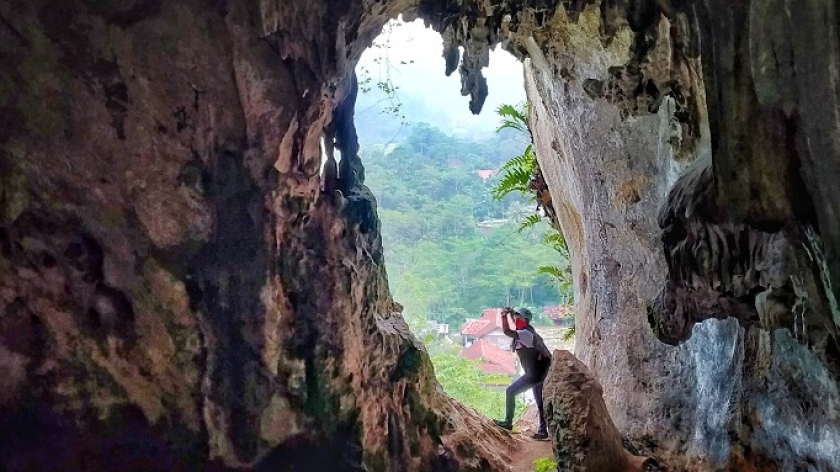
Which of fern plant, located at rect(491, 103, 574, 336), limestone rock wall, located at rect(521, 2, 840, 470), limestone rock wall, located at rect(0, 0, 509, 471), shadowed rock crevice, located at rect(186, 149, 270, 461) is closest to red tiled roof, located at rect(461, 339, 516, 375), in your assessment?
fern plant, located at rect(491, 103, 574, 336)

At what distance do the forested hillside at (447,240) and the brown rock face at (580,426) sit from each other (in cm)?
1155

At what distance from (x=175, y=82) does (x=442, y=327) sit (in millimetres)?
14649

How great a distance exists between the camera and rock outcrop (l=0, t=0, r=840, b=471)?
10.3 feet

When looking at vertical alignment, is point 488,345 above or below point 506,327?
below

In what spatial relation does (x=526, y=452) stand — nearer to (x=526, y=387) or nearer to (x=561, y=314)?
(x=526, y=387)

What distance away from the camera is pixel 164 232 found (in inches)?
169

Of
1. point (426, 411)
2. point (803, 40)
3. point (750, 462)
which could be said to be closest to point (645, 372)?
point (750, 462)

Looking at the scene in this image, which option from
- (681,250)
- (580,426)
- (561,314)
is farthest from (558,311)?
(681,250)

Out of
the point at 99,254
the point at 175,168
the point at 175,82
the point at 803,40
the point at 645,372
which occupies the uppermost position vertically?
the point at 175,82

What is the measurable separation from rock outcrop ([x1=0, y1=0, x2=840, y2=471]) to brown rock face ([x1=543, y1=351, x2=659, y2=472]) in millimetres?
950

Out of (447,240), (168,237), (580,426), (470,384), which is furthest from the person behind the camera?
(447,240)

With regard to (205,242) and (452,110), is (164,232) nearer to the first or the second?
(205,242)

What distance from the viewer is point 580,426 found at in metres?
5.18

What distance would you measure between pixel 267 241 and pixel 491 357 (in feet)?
40.5
